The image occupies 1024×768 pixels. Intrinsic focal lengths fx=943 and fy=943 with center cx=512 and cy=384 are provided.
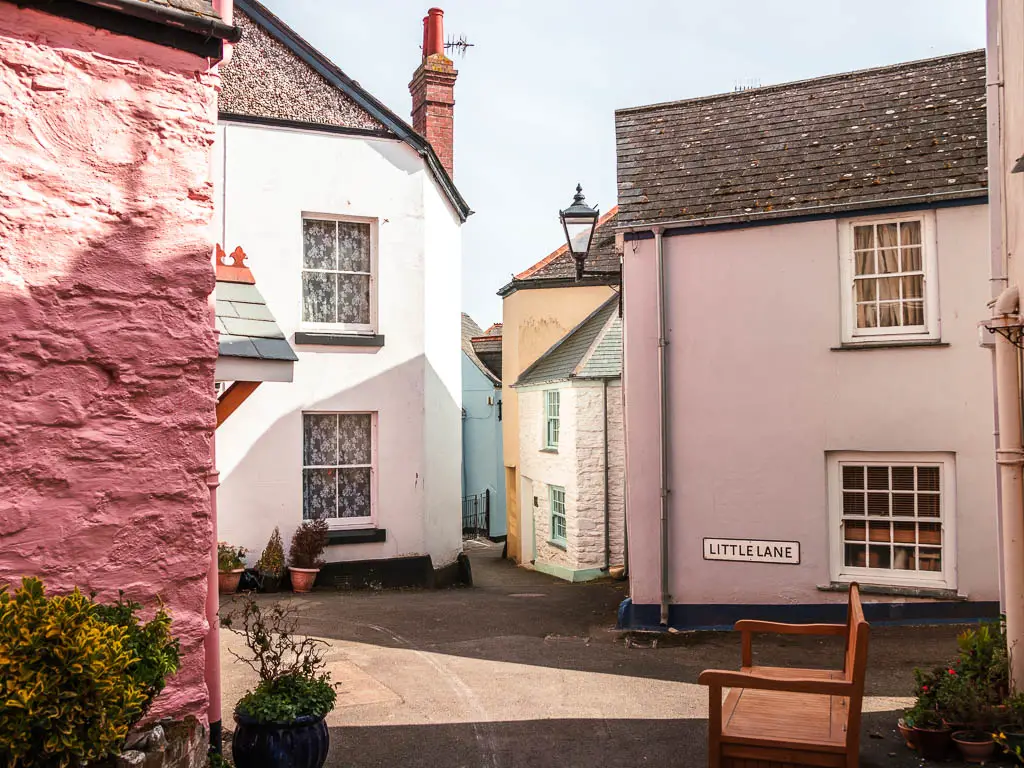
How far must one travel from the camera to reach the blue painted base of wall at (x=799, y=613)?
1096 centimetres

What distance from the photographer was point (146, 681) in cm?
409

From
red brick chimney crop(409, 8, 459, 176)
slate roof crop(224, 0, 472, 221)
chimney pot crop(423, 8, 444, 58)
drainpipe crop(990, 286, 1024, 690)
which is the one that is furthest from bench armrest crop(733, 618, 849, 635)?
chimney pot crop(423, 8, 444, 58)

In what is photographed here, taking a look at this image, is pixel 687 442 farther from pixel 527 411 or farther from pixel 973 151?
pixel 527 411

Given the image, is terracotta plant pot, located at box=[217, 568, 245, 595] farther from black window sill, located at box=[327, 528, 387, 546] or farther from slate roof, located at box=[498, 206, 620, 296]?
slate roof, located at box=[498, 206, 620, 296]

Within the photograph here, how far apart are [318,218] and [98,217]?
1059 cm

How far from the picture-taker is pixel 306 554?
1434 centimetres

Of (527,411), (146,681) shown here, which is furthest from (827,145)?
(527,411)

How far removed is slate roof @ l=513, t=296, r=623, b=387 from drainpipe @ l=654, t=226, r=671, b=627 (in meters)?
7.70

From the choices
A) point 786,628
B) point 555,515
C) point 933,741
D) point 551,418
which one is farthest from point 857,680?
point 551,418

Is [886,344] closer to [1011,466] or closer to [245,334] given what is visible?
[1011,466]

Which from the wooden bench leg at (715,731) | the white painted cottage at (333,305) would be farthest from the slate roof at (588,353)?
the wooden bench leg at (715,731)

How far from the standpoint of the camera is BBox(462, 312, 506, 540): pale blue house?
109ft

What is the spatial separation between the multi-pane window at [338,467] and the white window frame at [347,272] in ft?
4.56

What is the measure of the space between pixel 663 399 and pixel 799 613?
10.1ft
